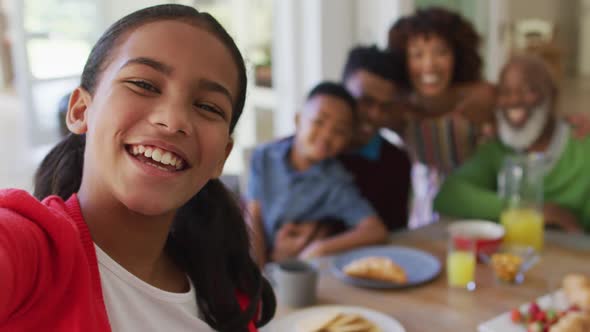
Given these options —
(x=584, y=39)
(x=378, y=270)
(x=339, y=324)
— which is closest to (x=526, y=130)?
(x=378, y=270)

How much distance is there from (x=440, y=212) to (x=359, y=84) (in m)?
0.49

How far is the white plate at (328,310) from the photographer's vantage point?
1.15m

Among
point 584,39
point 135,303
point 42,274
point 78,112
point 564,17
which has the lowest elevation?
point 584,39

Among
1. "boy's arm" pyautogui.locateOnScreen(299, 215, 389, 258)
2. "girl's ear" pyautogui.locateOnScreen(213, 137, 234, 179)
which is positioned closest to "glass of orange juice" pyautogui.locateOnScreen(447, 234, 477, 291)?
"boy's arm" pyautogui.locateOnScreen(299, 215, 389, 258)

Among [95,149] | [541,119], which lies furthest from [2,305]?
[541,119]

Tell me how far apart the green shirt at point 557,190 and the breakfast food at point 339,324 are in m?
0.87

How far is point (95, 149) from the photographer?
694mm

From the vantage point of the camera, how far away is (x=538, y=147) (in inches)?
77.0

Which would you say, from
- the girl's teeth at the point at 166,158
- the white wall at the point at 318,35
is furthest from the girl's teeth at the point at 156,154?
the white wall at the point at 318,35

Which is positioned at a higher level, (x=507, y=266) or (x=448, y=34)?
(x=448, y=34)

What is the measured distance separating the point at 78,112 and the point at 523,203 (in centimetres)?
128

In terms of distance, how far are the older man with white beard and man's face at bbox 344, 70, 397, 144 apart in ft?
1.04

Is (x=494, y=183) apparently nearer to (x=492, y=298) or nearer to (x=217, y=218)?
(x=492, y=298)

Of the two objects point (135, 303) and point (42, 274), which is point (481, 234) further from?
point (42, 274)
